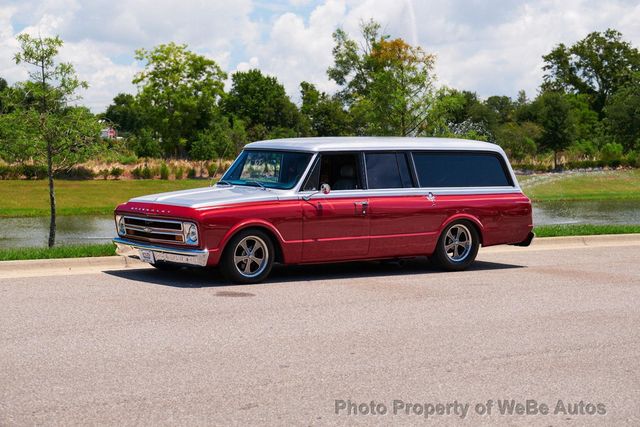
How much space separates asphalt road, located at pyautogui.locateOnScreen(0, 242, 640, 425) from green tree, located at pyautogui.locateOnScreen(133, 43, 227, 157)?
189 feet

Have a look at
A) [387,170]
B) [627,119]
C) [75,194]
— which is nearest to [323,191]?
[387,170]

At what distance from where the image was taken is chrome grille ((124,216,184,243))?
1166 cm

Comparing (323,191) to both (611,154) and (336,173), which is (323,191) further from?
(611,154)

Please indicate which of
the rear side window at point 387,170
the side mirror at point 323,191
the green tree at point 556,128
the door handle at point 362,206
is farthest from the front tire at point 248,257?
the green tree at point 556,128

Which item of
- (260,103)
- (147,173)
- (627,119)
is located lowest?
(147,173)

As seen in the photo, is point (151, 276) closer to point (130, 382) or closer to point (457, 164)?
point (457, 164)

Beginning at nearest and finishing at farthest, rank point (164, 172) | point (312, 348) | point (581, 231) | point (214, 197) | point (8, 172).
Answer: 1. point (312, 348)
2. point (214, 197)
3. point (581, 231)
4. point (8, 172)
5. point (164, 172)

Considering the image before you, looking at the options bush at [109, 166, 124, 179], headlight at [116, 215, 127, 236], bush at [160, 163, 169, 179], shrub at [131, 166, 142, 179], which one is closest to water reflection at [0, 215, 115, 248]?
headlight at [116, 215, 127, 236]

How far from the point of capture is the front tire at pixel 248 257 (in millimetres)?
11727

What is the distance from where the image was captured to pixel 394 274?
13.4 m

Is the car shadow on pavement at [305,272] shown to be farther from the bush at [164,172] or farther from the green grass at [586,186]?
the bush at [164,172]

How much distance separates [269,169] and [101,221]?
18108mm

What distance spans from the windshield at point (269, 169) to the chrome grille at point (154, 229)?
57.9 inches

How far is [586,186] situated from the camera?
158ft
